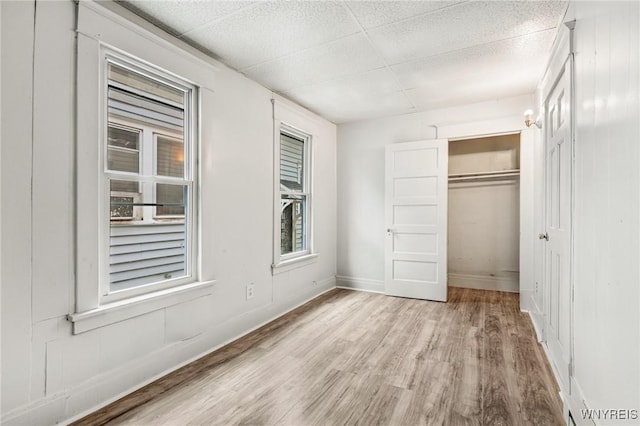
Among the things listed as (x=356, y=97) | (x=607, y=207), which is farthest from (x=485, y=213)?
(x=607, y=207)

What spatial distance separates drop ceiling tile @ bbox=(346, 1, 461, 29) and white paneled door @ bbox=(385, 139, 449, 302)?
208cm

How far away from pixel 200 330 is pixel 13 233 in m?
1.39

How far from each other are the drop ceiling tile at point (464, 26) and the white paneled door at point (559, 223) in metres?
0.41

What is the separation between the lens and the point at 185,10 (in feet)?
6.45

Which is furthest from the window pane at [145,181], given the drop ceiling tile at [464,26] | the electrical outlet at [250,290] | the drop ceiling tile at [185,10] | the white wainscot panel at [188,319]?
the drop ceiling tile at [464,26]

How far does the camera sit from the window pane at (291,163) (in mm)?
3684

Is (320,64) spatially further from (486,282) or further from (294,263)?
(486,282)

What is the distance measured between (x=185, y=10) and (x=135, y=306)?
1.95m

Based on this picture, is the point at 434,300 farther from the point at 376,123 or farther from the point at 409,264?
the point at 376,123

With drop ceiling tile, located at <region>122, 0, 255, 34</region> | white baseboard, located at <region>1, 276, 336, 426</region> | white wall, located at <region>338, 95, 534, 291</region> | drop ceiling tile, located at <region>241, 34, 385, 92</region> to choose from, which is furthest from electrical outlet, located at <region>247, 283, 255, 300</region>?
drop ceiling tile, located at <region>122, 0, 255, 34</region>

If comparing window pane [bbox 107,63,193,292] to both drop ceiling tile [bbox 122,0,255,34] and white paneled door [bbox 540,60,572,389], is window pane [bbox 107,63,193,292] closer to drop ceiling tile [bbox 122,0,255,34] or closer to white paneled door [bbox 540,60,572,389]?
drop ceiling tile [bbox 122,0,255,34]

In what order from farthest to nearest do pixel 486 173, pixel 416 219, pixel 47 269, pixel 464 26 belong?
pixel 486 173, pixel 416 219, pixel 464 26, pixel 47 269

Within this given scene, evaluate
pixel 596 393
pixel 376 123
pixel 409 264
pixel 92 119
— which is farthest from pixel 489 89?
pixel 92 119

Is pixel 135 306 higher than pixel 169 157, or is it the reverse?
pixel 169 157
